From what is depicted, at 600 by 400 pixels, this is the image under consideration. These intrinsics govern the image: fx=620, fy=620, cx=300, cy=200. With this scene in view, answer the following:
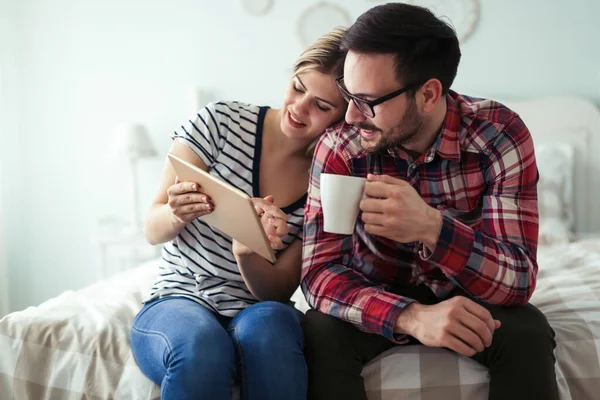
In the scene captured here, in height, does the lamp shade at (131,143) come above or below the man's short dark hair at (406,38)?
below

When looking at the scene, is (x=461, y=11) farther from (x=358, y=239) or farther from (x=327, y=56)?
(x=358, y=239)

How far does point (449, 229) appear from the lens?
42.5 inches

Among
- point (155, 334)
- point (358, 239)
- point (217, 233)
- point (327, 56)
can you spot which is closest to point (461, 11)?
point (327, 56)

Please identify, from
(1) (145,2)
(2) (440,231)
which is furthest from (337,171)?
(1) (145,2)

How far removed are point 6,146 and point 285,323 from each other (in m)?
2.47

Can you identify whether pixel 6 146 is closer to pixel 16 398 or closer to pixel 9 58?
pixel 9 58

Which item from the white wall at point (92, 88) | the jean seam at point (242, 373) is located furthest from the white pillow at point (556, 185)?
the jean seam at point (242, 373)

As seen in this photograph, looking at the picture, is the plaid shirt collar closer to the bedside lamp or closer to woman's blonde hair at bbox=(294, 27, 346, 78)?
woman's blonde hair at bbox=(294, 27, 346, 78)

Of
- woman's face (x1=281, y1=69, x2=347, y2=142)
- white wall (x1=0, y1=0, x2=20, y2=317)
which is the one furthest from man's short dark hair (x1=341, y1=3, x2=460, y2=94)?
white wall (x1=0, y1=0, x2=20, y2=317)

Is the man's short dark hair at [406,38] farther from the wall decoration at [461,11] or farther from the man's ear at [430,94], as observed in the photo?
the wall decoration at [461,11]

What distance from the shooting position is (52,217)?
3.29 metres

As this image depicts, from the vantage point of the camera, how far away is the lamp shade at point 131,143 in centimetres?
293

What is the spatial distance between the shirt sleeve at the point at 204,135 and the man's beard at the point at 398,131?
12.7 inches

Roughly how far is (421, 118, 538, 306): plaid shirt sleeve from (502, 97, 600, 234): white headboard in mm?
1708
